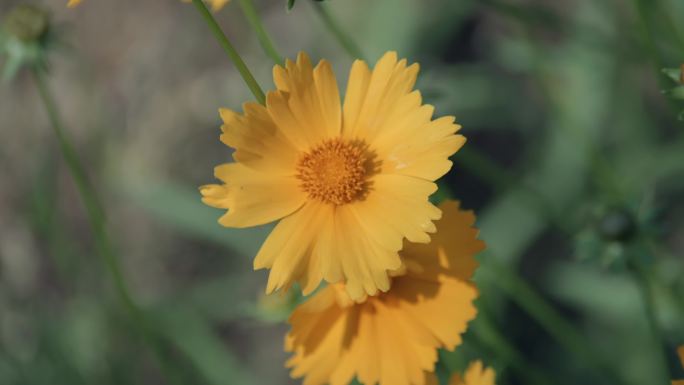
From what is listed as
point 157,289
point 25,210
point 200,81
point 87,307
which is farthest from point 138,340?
point 200,81

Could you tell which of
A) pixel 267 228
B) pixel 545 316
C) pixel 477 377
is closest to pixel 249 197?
pixel 477 377

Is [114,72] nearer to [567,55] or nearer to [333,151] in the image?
[567,55]

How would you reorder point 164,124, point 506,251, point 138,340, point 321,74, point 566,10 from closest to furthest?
point 321,74, point 506,251, point 138,340, point 566,10, point 164,124

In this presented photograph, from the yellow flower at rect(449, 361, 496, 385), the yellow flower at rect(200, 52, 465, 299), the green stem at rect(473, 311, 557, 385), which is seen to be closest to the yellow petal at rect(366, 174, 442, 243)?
the yellow flower at rect(200, 52, 465, 299)

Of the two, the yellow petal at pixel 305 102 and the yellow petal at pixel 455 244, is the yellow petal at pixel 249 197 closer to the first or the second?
the yellow petal at pixel 305 102

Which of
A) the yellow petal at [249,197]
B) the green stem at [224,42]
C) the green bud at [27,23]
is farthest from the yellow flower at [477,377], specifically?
the green bud at [27,23]

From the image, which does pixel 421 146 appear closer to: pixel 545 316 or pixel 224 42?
pixel 224 42
